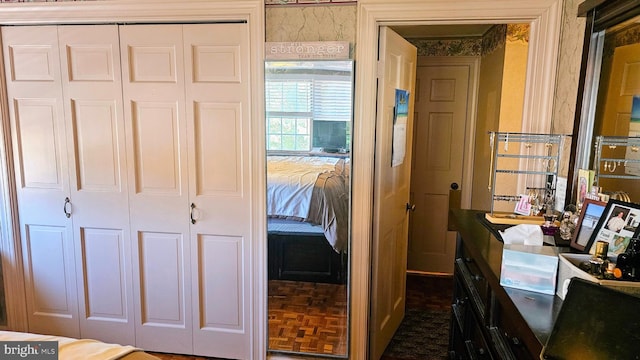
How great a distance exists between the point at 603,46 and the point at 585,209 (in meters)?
0.69

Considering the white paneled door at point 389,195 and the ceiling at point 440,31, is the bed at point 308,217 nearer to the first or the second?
the white paneled door at point 389,195

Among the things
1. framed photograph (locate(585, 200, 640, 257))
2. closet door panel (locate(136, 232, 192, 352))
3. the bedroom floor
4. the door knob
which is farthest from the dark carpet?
the door knob

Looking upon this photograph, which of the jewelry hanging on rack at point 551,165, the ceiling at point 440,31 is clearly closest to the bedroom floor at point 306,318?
the jewelry hanging on rack at point 551,165

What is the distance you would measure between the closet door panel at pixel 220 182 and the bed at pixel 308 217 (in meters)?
0.17

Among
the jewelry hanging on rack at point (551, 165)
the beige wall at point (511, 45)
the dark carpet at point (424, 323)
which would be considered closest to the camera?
the beige wall at point (511, 45)

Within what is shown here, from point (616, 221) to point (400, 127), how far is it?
145cm

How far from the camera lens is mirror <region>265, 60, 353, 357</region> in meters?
2.16

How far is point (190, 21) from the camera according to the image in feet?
7.19

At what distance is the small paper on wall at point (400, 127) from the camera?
2396 mm

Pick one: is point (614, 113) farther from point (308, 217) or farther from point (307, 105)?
point (308, 217)

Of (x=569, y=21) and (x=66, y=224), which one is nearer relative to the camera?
(x=569, y=21)

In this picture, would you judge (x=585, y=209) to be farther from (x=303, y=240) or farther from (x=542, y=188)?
(x=303, y=240)

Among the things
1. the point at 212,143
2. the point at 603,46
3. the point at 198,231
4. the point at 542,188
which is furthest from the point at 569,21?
the point at 198,231

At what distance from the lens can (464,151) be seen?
359 cm
